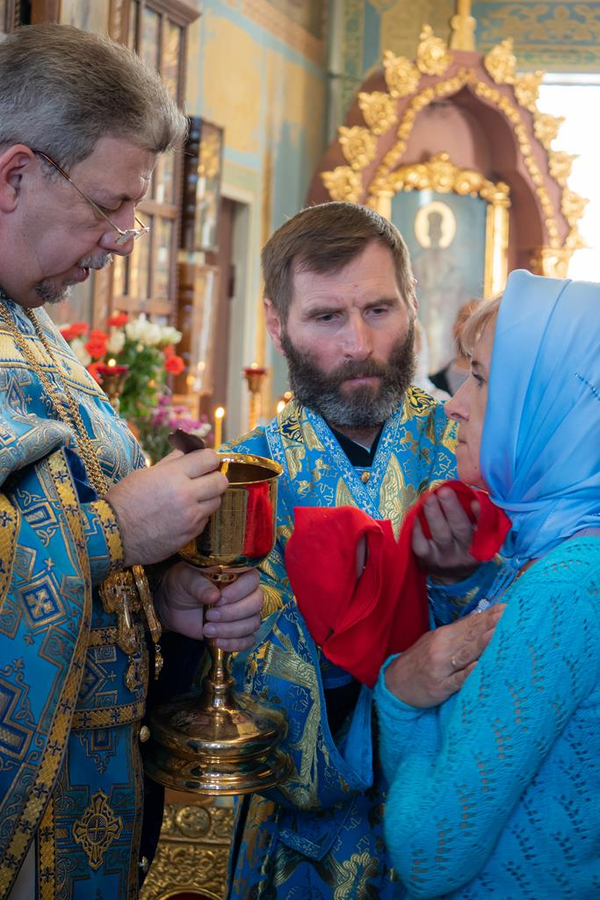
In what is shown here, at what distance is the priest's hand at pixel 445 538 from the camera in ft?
5.70

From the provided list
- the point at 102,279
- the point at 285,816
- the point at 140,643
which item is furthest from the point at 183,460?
the point at 102,279

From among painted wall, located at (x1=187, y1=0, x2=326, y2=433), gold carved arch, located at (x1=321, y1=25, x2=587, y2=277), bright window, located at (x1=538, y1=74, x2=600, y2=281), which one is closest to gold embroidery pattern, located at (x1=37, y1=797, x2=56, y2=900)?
painted wall, located at (x1=187, y1=0, x2=326, y2=433)

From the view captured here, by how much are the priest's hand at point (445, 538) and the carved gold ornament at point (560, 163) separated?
27.2 ft

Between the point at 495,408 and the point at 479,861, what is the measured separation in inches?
23.6

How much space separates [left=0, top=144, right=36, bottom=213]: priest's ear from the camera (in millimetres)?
1595

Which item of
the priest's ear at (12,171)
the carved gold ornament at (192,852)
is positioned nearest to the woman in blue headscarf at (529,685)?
the priest's ear at (12,171)

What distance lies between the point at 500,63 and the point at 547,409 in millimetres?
8346

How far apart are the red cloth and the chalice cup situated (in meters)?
0.08

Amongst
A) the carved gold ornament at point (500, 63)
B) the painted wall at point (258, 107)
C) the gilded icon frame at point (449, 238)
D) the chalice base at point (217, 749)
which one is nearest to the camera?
the chalice base at point (217, 749)

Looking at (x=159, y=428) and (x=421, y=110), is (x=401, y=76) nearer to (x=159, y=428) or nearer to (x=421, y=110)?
(x=421, y=110)

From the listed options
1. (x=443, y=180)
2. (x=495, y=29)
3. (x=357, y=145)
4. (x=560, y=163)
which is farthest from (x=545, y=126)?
(x=495, y=29)

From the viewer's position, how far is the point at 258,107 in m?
9.12

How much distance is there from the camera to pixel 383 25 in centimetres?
1120

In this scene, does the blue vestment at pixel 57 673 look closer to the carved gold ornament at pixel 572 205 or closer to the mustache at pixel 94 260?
the mustache at pixel 94 260
